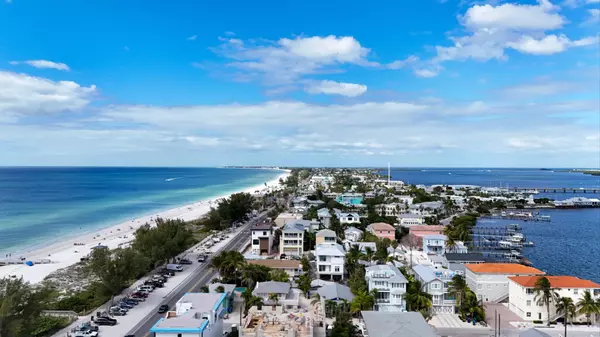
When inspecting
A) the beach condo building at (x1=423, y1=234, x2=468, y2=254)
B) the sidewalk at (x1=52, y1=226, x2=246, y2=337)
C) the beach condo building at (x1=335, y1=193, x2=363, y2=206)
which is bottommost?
the sidewalk at (x1=52, y1=226, x2=246, y2=337)

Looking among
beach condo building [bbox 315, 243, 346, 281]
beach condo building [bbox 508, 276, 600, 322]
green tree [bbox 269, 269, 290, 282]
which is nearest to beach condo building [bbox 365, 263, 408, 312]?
green tree [bbox 269, 269, 290, 282]

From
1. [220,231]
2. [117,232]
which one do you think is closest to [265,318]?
[220,231]

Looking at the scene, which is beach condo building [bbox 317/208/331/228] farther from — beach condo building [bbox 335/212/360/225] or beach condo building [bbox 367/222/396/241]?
beach condo building [bbox 367/222/396/241]

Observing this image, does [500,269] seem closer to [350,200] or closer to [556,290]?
[556,290]

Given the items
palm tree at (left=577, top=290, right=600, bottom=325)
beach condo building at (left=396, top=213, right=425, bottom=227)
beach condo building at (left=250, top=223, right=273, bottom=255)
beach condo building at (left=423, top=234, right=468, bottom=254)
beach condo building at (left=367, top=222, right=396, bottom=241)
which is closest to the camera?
palm tree at (left=577, top=290, right=600, bottom=325)

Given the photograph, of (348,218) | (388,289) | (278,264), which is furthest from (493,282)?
(348,218)

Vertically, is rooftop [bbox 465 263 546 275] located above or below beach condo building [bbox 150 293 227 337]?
below
